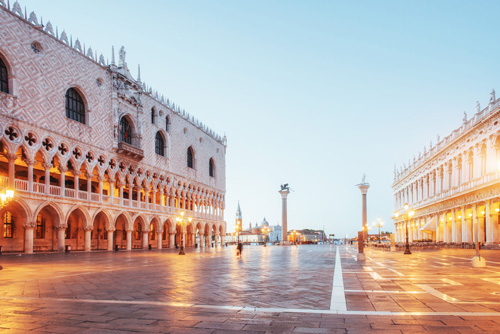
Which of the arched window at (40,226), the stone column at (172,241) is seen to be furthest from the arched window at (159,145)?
the arched window at (40,226)

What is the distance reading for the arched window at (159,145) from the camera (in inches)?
1947

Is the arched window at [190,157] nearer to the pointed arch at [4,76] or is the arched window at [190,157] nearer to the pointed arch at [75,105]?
the pointed arch at [75,105]

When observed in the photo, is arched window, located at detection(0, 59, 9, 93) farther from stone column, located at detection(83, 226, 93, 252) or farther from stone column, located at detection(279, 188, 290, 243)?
stone column, located at detection(279, 188, 290, 243)

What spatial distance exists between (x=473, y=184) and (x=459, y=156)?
6020 millimetres

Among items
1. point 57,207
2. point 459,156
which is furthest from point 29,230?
point 459,156

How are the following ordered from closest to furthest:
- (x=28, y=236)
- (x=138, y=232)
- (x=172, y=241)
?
(x=28, y=236), (x=138, y=232), (x=172, y=241)

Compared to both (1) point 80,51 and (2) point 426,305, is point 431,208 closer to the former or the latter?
(1) point 80,51

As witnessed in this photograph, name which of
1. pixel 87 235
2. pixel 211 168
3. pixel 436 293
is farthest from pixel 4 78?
pixel 211 168

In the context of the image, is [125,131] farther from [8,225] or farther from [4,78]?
[4,78]

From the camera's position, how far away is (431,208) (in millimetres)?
54062

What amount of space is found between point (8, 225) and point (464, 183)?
40685 millimetres

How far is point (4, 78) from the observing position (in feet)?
93.6

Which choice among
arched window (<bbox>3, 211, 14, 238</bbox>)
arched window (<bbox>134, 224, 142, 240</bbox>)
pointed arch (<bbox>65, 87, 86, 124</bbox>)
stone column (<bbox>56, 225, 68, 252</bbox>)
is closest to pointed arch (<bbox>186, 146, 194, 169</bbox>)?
arched window (<bbox>134, 224, 142, 240</bbox>)

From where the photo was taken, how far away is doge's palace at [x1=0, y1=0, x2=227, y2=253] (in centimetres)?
2925
